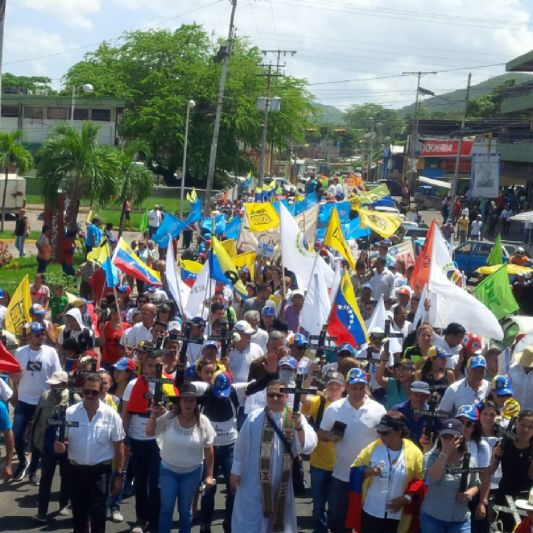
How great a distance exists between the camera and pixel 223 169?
59062 millimetres

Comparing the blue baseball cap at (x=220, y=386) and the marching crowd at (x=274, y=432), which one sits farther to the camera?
the blue baseball cap at (x=220, y=386)

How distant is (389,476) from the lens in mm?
7242

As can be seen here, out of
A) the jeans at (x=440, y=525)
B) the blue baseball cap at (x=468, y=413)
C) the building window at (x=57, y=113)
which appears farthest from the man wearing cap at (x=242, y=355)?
the building window at (x=57, y=113)

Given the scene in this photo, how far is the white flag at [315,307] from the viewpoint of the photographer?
12.8 metres

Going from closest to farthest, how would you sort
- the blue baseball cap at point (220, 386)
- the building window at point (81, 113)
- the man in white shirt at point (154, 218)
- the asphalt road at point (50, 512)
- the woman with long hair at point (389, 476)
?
the woman with long hair at point (389, 476)
the blue baseball cap at point (220, 386)
the asphalt road at point (50, 512)
the man in white shirt at point (154, 218)
the building window at point (81, 113)

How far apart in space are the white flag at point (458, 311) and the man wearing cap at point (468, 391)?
9.84 ft

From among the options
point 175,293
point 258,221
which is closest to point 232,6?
point 258,221

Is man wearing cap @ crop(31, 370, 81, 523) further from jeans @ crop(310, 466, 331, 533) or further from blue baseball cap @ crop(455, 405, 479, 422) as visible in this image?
blue baseball cap @ crop(455, 405, 479, 422)

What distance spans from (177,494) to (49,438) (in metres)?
1.57

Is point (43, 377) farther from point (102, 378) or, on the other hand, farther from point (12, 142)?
point (12, 142)

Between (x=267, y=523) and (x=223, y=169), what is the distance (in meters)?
52.1

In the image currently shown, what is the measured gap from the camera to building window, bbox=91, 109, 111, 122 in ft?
199

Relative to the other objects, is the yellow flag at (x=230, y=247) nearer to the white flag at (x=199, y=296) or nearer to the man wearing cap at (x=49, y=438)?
the white flag at (x=199, y=296)

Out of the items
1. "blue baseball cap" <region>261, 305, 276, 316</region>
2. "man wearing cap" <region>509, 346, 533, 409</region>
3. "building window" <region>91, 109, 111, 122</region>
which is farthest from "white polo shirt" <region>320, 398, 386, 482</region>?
"building window" <region>91, 109, 111, 122</region>
